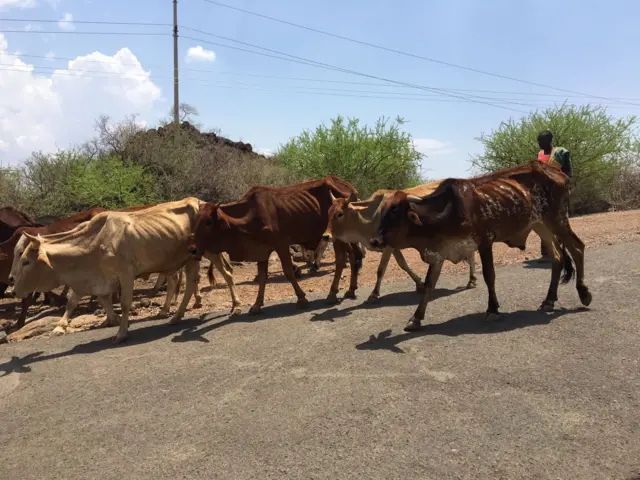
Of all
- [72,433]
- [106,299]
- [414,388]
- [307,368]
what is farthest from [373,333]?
[106,299]

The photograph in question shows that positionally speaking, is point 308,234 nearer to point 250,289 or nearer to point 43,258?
point 250,289

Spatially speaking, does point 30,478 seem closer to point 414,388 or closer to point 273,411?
point 273,411

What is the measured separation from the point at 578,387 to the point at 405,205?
9.48ft

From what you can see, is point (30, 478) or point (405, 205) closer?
point (30, 478)

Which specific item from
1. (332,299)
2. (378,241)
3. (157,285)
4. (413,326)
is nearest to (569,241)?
(413,326)

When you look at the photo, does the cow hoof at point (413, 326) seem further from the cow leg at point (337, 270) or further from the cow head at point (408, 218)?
the cow leg at point (337, 270)

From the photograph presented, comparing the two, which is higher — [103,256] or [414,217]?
[414,217]

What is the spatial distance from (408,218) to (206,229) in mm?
3376

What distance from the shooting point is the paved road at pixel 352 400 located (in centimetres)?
330

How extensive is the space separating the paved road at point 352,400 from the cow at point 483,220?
1.69ft

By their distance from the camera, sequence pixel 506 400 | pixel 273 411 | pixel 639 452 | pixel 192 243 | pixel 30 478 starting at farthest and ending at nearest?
1. pixel 192 243
2. pixel 273 411
3. pixel 506 400
4. pixel 30 478
5. pixel 639 452

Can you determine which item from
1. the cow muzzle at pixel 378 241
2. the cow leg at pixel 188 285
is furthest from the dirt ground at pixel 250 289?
the cow muzzle at pixel 378 241

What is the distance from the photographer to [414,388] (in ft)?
14.0

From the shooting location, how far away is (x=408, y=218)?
6070mm
